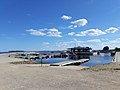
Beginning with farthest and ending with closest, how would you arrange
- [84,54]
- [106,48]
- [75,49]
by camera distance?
[106,48]
[75,49]
[84,54]

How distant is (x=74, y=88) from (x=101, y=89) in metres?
1.63

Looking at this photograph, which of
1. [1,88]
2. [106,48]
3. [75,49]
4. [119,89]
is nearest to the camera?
[119,89]

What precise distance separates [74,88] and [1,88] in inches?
180

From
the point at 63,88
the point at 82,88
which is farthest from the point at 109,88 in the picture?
the point at 63,88

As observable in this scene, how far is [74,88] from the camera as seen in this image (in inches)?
A: 521

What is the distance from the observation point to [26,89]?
43.4 ft

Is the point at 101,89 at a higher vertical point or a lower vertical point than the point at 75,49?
lower

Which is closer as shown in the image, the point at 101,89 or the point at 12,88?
the point at 101,89

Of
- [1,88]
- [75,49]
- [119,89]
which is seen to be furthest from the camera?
[75,49]

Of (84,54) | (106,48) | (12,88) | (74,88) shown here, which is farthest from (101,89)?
→ (106,48)

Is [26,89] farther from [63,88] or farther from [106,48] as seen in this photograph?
[106,48]

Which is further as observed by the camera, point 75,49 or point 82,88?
point 75,49

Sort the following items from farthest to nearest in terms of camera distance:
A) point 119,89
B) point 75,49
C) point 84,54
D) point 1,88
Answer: point 75,49, point 84,54, point 1,88, point 119,89

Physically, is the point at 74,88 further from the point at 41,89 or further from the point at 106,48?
the point at 106,48
